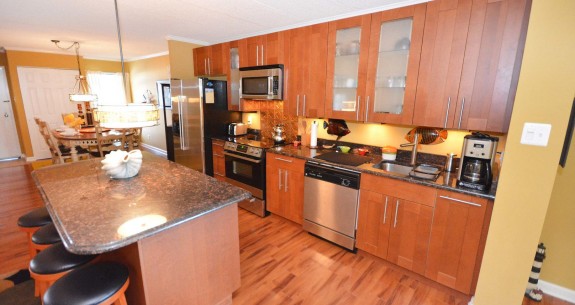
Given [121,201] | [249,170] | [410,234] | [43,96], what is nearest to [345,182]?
[410,234]

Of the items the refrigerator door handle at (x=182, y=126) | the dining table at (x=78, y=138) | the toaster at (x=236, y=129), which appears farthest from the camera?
the dining table at (x=78, y=138)

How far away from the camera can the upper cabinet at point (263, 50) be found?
3.02 m

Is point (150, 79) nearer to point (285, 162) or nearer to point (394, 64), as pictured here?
point (285, 162)

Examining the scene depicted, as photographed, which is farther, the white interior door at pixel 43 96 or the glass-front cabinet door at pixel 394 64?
the white interior door at pixel 43 96


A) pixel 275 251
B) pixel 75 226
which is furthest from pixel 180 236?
pixel 275 251

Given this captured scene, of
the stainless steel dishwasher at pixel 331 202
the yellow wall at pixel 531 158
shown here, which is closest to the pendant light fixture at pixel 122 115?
the stainless steel dishwasher at pixel 331 202

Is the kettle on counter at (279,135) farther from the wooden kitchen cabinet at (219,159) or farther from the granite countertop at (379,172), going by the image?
the wooden kitchen cabinet at (219,159)

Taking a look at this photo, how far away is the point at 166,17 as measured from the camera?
9.76 ft

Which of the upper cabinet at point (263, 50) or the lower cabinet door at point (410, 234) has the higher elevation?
the upper cabinet at point (263, 50)

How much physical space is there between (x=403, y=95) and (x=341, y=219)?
131 cm

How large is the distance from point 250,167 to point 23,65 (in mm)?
5807

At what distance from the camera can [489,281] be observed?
171cm

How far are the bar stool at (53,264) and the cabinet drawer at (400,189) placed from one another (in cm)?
212

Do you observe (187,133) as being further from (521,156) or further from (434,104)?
(521,156)
